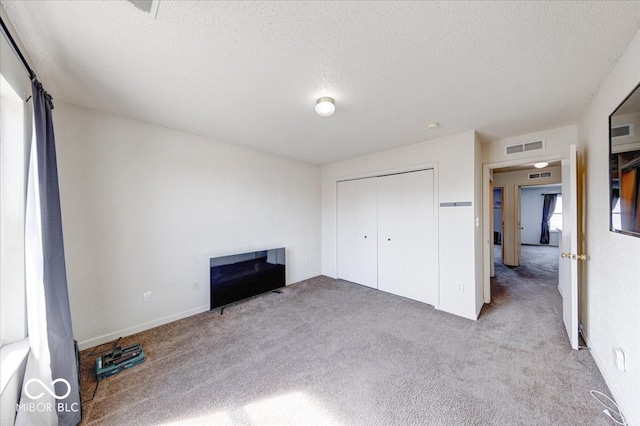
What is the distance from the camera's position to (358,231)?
4.27 meters

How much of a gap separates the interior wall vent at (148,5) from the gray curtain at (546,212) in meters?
12.1

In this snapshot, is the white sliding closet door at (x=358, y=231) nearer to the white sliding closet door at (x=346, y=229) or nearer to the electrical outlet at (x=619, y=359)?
the white sliding closet door at (x=346, y=229)

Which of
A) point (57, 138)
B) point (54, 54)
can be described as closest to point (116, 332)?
point (57, 138)

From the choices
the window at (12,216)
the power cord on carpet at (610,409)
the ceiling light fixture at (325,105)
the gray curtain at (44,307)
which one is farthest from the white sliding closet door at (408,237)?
the window at (12,216)

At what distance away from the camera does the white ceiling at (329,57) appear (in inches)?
47.8

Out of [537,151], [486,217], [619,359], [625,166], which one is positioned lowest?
[619,359]

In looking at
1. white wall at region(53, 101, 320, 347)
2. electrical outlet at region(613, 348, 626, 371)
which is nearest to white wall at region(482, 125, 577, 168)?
electrical outlet at region(613, 348, 626, 371)

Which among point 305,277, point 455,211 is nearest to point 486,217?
point 455,211

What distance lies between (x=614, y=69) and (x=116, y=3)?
3.21 metres

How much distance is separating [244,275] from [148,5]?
9.74 ft

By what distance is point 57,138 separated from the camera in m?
2.16

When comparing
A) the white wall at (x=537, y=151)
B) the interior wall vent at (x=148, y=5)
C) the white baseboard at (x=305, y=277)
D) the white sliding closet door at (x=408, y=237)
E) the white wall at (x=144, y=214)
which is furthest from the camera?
the white baseboard at (x=305, y=277)

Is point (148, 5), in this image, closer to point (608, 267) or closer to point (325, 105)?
point (325, 105)

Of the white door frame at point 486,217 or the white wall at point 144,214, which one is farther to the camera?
the white door frame at point 486,217
